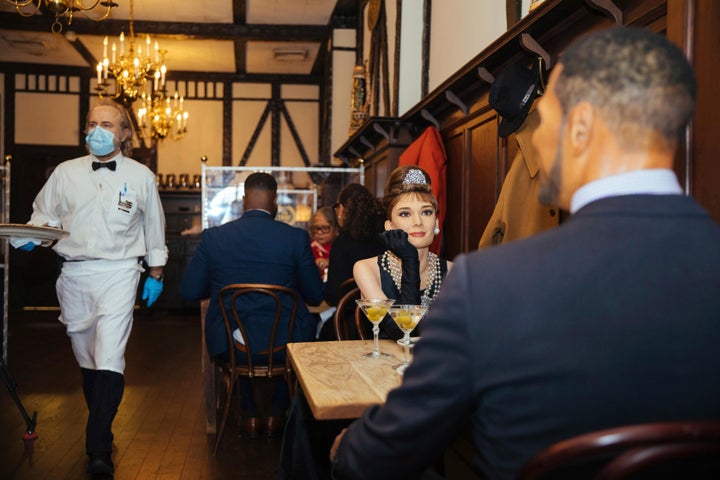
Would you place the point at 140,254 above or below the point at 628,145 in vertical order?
below

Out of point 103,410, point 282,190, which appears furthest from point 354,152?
point 103,410

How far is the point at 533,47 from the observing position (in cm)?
312

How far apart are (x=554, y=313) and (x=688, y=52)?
145 cm

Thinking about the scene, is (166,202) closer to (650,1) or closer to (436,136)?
(436,136)

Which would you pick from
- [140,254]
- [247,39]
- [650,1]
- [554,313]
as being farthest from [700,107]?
[247,39]

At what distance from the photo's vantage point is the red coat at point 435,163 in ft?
15.4

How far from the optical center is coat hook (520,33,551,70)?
10.2 ft

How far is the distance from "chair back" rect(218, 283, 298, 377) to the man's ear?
8.42ft

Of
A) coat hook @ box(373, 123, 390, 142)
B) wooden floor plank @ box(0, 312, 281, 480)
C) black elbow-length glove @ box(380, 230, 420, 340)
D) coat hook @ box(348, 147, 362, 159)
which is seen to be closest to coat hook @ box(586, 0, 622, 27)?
black elbow-length glove @ box(380, 230, 420, 340)

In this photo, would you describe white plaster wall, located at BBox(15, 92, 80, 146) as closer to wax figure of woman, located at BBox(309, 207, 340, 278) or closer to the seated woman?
wax figure of woman, located at BBox(309, 207, 340, 278)

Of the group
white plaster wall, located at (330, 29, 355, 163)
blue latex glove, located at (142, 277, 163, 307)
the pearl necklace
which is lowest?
blue latex glove, located at (142, 277, 163, 307)

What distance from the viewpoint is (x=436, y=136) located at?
4898mm

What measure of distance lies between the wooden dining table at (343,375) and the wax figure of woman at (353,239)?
4.75ft

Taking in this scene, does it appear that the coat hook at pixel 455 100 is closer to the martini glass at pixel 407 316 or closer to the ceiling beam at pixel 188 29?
the martini glass at pixel 407 316
